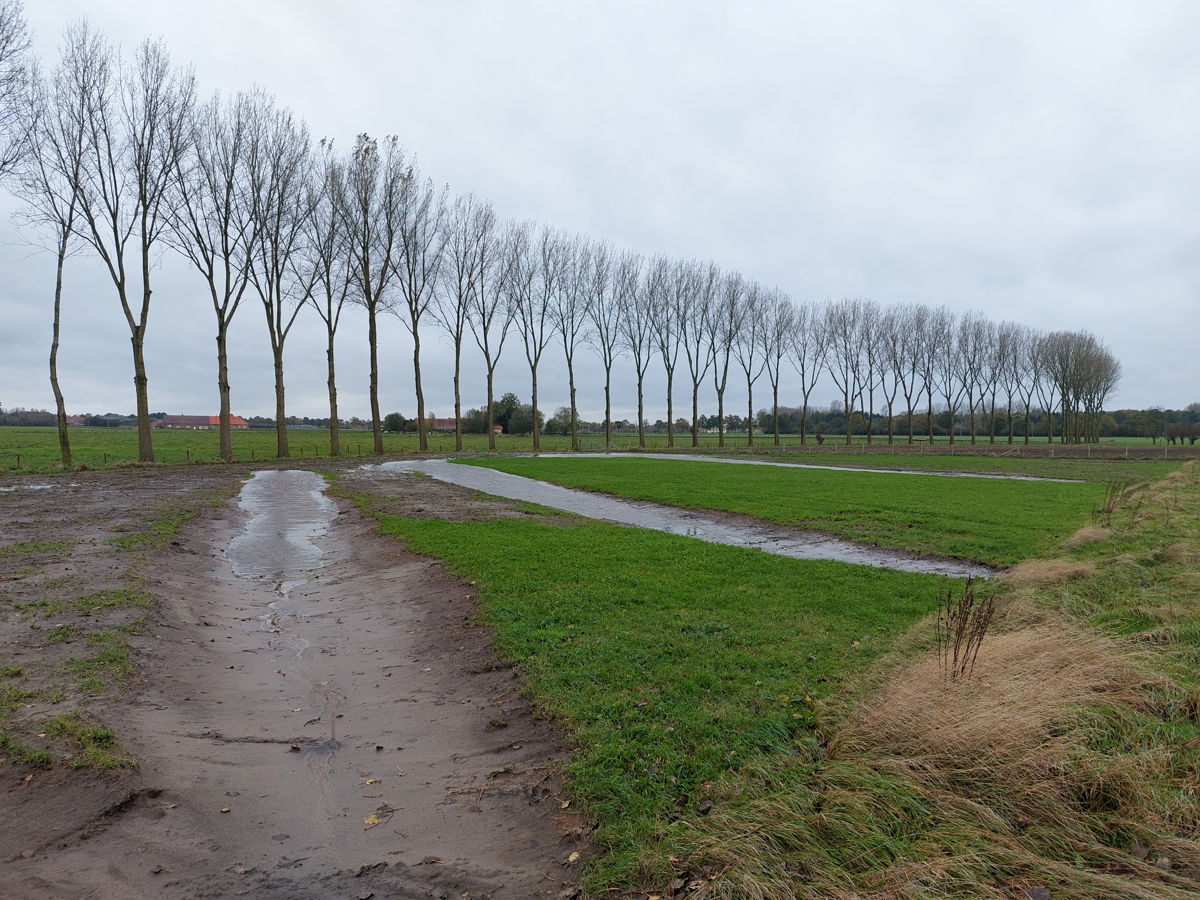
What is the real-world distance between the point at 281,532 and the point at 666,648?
12.1 meters

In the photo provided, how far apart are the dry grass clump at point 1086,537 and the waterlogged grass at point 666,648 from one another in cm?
450

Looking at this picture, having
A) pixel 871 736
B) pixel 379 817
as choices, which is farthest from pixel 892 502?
pixel 379 817

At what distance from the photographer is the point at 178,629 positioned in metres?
8.08

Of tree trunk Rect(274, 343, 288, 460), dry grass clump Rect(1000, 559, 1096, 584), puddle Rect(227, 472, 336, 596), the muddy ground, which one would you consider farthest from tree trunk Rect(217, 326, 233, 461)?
dry grass clump Rect(1000, 559, 1096, 584)

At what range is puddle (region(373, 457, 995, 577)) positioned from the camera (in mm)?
12439

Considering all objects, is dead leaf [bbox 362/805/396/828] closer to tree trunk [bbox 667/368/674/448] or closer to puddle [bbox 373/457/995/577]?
puddle [bbox 373/457/995/577]

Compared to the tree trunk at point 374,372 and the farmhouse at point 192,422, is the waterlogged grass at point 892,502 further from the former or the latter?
the farmhouse at point 192,422

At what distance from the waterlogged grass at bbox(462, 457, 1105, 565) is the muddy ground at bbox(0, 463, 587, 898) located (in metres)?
10.4

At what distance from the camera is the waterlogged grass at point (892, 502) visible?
14.6 meters

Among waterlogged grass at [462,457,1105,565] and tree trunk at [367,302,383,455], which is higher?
tree trunk at [367,302,383,455]

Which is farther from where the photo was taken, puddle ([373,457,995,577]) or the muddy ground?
puddle ([373,457,995,577])

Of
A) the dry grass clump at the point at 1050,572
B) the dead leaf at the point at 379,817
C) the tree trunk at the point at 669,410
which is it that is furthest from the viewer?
the tree trunk at the point at 669,410

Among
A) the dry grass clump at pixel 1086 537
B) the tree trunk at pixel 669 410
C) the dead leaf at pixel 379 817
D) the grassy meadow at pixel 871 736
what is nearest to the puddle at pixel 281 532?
the grassy meadow at pixel 871 736

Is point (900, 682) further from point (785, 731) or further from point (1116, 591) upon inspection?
point (1116, 591)
